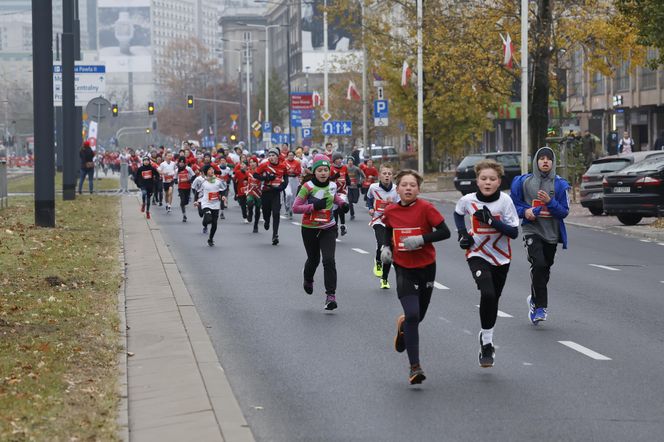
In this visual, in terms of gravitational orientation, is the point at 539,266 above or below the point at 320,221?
below

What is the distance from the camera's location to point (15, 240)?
23141 mm

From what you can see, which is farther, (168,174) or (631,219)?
(168,174)

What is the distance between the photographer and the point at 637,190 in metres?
28.9

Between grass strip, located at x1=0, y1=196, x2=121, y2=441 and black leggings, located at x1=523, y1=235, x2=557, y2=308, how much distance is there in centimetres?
388

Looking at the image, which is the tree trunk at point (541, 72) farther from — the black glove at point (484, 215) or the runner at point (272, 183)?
the black glove at point (484, 215)

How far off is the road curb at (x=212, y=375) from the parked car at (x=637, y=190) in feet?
46.5

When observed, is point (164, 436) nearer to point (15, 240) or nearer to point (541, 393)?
point (541, 393)

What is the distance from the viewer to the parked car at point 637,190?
28.6m

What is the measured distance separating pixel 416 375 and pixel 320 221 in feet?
18.5

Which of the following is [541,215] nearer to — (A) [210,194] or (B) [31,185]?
(A) [210,194]

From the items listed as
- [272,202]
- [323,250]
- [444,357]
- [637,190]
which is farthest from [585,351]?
[637,190]

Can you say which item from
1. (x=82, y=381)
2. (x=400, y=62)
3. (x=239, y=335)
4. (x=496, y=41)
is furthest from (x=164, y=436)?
(x=400, y=62)

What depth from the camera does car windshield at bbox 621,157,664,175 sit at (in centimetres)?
2895

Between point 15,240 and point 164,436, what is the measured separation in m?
15.8
